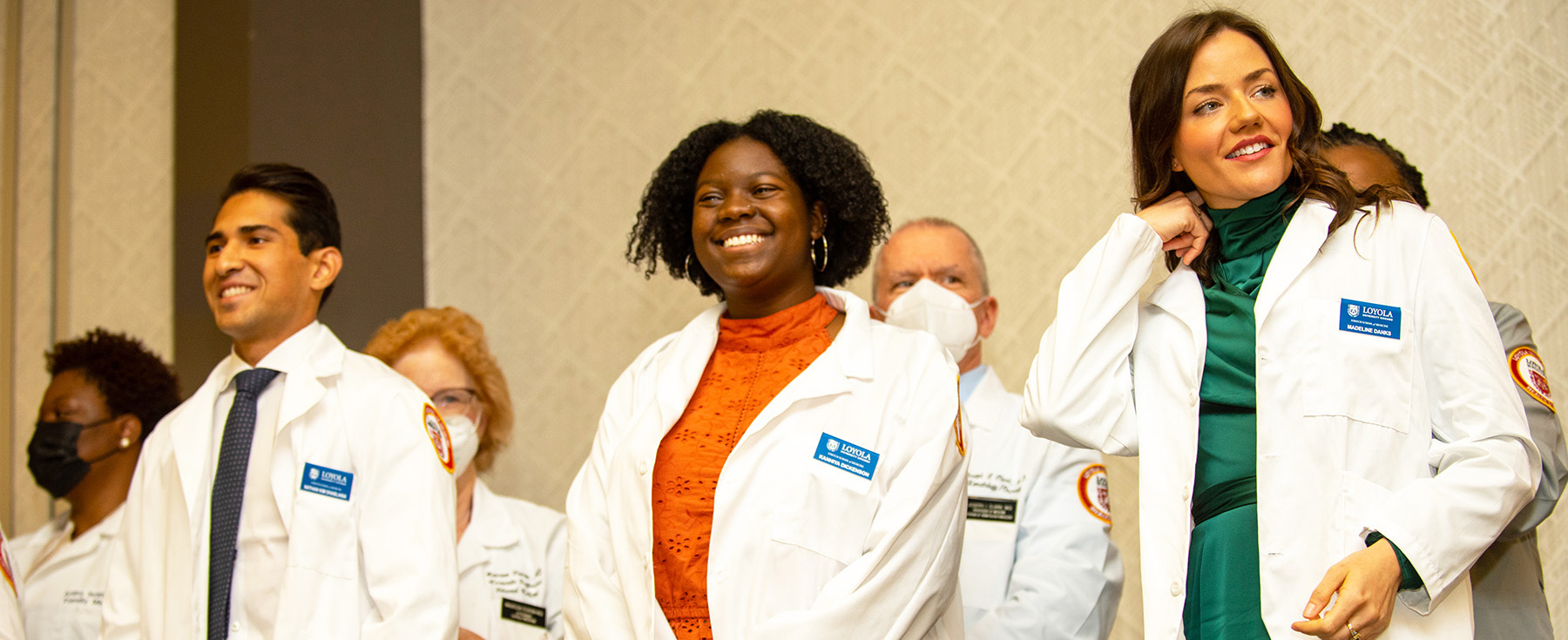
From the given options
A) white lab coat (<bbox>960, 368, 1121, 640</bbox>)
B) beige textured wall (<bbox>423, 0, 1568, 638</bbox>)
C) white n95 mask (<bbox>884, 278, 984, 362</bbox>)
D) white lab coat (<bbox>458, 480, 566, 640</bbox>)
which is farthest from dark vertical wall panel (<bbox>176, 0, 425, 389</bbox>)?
white lab coat (<bbox>960, 368, 1121, 640</bbox>)

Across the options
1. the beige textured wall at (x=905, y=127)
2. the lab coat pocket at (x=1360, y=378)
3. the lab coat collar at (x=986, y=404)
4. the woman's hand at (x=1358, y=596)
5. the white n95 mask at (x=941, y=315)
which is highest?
the beige textured wall at (x=905, y=127)

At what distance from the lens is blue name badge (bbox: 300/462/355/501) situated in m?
2.37

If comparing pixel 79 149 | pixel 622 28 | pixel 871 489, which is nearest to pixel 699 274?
pixel 871 489

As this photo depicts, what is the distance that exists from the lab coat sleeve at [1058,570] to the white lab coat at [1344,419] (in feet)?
2.49

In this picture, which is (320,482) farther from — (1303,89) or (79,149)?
(79,149)

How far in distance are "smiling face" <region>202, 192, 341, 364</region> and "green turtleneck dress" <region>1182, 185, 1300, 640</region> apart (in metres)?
1.97

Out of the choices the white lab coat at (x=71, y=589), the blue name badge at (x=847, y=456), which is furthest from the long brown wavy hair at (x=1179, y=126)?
the white lab coat at (x=71, y=589)

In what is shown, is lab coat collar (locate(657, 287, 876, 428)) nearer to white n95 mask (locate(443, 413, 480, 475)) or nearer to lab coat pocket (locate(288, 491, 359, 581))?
lab coat pocket (locate(288, 491, 359, 581))

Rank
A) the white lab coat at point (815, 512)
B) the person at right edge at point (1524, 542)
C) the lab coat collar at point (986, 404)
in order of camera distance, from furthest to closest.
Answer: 1. the lab coat collar at point (986, 404)
2. the white lab coat at point (815, 512)
3. the person at right edge at point (1524, 542)

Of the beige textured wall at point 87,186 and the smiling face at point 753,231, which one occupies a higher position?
the beige textured wall at point 87,186

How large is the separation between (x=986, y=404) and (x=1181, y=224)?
3.62 feet

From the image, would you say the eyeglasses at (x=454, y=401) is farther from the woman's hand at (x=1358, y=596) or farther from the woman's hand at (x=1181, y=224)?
the woman's hand at (x=1358, y=596)

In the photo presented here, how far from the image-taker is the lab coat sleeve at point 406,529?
229 cm

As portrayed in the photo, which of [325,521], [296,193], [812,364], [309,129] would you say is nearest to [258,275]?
[296,193]
